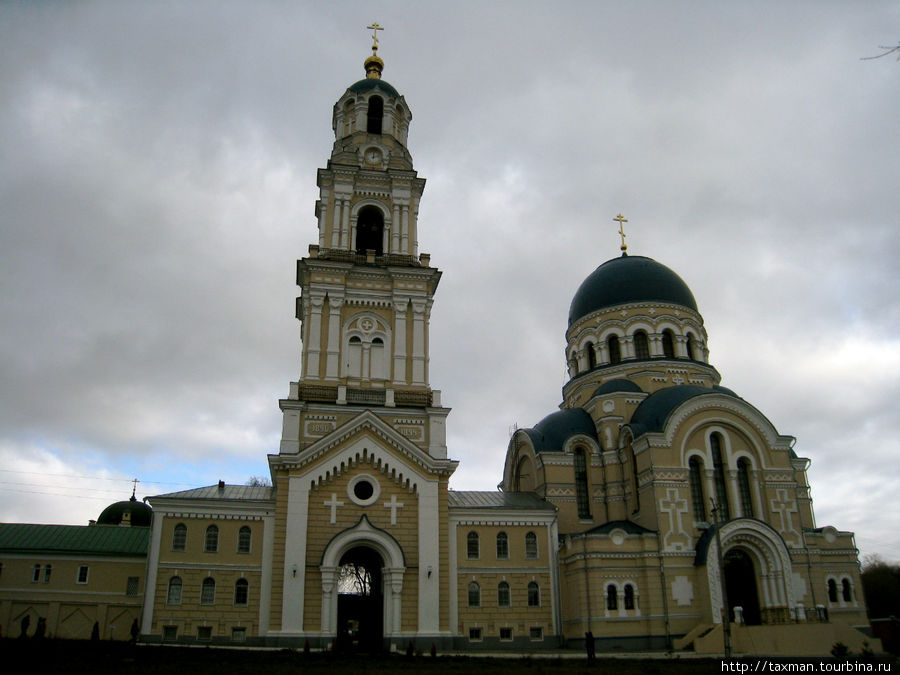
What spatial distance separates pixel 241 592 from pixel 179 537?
359 cm

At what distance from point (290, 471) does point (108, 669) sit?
48.7 ft

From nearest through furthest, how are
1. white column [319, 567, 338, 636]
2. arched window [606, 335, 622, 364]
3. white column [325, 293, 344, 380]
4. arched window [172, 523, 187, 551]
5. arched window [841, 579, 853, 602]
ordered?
1. white column [319, 567, 338, 636]
2. arched window [172, 523, 187, 551]
3. white column [325, 293, 344, 380]
4. arched window [841, 579, 853, 602]
5. arched window [606, 335, 622, 364]

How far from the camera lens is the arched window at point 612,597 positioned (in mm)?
33188

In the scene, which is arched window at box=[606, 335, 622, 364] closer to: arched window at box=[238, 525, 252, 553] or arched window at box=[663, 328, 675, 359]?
arched window at box=[663, 328, 675, 359]

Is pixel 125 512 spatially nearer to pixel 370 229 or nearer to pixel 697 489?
pixel 370 229

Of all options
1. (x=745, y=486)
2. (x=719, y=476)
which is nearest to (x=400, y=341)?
(x=719, y=476)

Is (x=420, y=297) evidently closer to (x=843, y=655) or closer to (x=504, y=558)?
(x=504, y=558)

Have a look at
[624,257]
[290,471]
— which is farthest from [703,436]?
[290,471]

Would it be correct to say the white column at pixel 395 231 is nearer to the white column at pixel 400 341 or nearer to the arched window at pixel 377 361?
the white column at pixel 400 341

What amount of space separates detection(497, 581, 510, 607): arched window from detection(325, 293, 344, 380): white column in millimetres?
12297

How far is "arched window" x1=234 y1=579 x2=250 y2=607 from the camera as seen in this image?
31125 millimetres

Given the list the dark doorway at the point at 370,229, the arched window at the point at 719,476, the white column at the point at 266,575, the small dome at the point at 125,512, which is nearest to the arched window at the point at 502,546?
the white column at the point at 266,575

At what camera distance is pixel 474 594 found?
33.5 meters

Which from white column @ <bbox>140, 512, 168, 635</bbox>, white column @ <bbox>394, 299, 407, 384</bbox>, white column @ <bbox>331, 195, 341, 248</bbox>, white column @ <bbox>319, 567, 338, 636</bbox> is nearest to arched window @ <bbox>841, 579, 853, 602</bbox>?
white column @ <bbox>394, 299, 407, 384</bbox>
